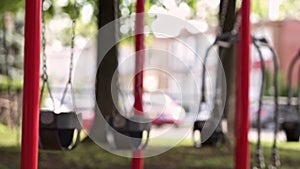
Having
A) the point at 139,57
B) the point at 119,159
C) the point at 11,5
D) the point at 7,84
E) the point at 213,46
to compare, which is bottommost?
the point at 119,159

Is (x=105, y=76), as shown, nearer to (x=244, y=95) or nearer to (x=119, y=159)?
(x=119, y=159)

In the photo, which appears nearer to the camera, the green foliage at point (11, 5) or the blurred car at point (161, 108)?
the blurred car at point (161, 108)

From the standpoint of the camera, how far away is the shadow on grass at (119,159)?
149 inches

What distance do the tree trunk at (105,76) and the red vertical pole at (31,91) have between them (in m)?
1.13

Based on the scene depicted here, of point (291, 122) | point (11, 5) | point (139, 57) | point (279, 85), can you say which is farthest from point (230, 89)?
point (279, 85)

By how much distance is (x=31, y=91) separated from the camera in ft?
5.22

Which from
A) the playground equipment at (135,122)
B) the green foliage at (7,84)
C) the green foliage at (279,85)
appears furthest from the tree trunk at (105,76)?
the green foliage at (279,85)

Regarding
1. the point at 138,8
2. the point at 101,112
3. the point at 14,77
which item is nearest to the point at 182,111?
the point at 138,8

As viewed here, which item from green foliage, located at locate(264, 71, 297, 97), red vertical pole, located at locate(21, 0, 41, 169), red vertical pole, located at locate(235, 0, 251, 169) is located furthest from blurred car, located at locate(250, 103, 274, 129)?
red vertical pole, located at locate(21, 0, 41, 169)

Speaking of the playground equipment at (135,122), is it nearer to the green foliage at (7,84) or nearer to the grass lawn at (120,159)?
the grass lawn at (120,159)

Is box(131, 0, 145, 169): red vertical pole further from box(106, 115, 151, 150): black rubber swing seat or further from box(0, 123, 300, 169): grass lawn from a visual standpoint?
box(0, 123, 300, 169): grass lawn

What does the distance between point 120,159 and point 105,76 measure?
59 cm

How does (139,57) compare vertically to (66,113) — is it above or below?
above

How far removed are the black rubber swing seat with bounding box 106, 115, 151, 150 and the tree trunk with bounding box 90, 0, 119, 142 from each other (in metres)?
0.10
